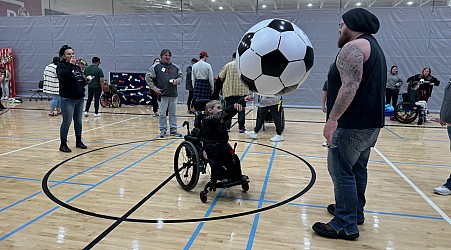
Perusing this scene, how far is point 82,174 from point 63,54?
6.35 ft

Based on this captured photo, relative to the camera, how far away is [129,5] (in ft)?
51.6

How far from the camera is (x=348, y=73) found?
2158 millimetres

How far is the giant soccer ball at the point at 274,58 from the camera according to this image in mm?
3102

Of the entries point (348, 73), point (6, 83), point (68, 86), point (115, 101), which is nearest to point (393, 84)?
point (348, 73)

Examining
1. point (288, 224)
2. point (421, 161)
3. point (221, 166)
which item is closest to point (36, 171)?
point (221, 166)

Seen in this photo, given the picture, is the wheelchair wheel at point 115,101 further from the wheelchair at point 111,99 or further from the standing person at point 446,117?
the standing person at point 446,117

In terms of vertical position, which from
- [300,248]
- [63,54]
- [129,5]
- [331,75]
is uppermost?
[129,5]

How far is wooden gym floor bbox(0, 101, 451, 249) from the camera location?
251 cm

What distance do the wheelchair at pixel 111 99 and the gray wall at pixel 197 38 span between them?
1.73 meters

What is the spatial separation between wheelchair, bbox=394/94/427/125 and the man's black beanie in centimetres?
691

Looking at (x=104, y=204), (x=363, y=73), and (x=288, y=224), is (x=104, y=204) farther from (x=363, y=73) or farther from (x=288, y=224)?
(x=363, y=73)

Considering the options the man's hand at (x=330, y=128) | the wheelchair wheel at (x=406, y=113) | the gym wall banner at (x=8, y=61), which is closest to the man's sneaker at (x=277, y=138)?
the man's hand at (x=330, y=128)

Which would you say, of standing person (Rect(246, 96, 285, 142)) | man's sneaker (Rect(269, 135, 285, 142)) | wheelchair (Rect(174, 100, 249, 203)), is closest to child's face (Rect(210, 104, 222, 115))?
wheelchair (Rect(174, 100, 249, 203))

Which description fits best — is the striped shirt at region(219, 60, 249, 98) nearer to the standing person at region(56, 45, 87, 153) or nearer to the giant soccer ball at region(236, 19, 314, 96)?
the standing person at region(56, 45, 87, 153)
